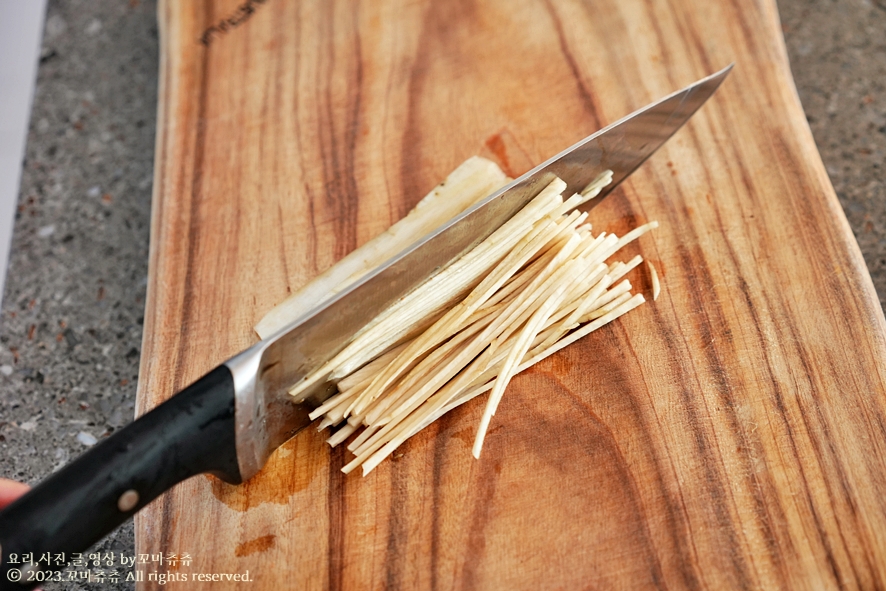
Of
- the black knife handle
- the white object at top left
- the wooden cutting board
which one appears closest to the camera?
the black knife handle

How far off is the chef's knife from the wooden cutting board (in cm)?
14

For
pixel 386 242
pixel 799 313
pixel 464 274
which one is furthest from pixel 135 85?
pixel 799 313

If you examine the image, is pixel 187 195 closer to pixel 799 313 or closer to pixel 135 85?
pixel 135 85

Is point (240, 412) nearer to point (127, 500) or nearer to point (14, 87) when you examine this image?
point (127, 500)

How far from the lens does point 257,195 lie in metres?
1.59

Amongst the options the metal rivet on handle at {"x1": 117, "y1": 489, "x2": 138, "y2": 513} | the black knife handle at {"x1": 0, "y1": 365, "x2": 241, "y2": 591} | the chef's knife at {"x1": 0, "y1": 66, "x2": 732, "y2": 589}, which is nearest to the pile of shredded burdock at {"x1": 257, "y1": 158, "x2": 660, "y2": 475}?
the chef's knife at {"x1": 0, "y1": 66, "x2": 732, "y2": 589}

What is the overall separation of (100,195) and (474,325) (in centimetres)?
120

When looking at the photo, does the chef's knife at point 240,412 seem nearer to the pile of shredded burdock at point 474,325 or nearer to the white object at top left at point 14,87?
the pile of shredded burdock at point 474,325

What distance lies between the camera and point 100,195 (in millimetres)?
1889

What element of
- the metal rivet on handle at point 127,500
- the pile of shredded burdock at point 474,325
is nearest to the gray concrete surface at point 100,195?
the metal rivet on handle at point 127,500

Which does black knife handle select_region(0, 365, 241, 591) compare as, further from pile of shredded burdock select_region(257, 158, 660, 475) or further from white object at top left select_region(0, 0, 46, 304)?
white object at top left select_region(0, 0, 46, 304)

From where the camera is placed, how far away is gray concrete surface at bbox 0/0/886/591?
5.19ft

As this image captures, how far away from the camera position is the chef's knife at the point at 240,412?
99 centimetres

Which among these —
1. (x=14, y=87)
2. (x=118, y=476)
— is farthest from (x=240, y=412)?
(x=14, y=87)
